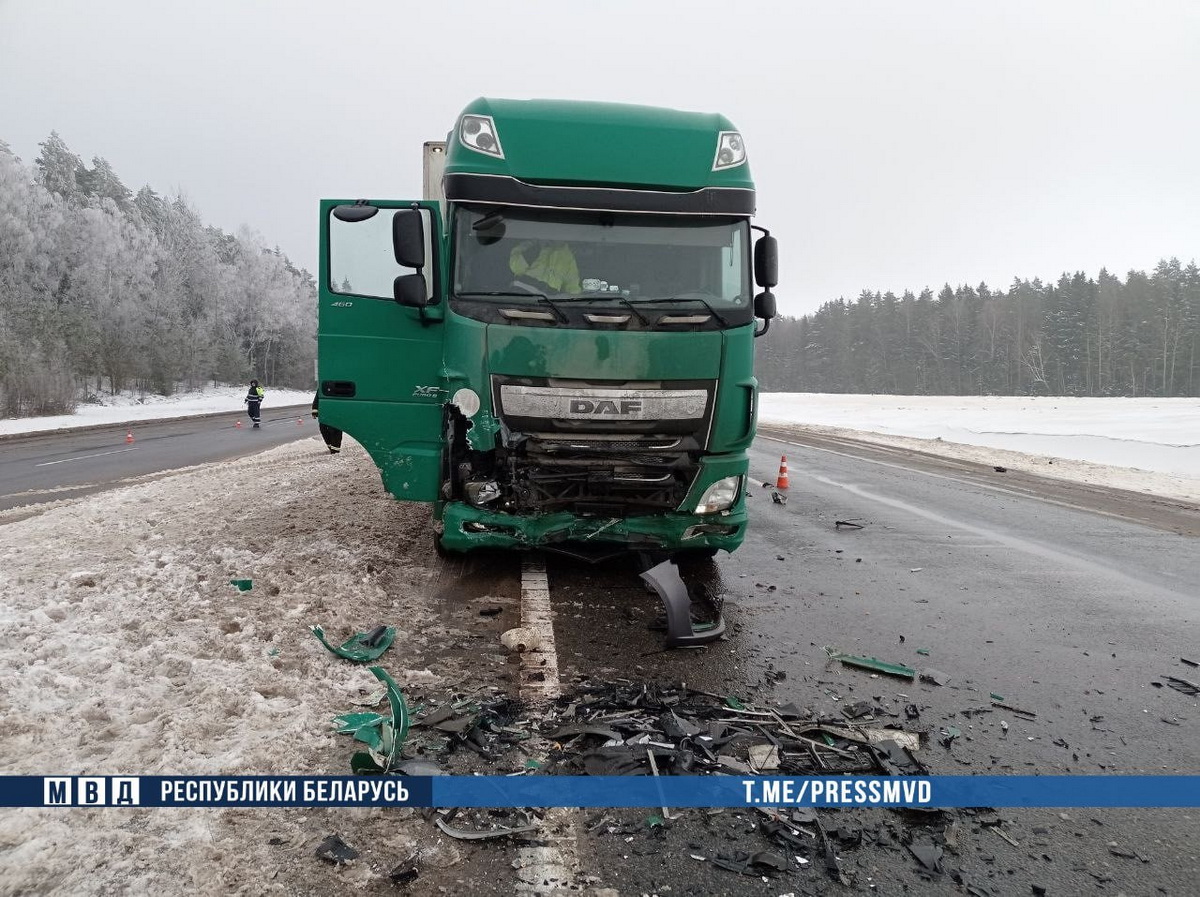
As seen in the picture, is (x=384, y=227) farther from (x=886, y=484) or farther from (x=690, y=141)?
(x=886, y=484)

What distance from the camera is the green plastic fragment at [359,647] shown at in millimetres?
3455

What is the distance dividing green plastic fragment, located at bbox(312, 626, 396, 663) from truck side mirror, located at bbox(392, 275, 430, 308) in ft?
7.70

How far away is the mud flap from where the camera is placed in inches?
153

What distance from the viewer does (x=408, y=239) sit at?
191 inches

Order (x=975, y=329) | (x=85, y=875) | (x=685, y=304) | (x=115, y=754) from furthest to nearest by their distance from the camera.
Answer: (x=975, y=329) → (x=685, y=304) → (x=115, y=754) → (x=85, y=875)

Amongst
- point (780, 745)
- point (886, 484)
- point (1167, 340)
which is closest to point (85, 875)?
point (780, 745)

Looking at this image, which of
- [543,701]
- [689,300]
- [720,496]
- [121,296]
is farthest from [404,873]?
[121,296]

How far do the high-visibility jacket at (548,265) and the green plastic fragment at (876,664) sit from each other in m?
2.92

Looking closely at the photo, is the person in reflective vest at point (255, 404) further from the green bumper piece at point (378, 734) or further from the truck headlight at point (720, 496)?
the green bumper piece at point (378, 734)

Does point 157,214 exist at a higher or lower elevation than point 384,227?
higher

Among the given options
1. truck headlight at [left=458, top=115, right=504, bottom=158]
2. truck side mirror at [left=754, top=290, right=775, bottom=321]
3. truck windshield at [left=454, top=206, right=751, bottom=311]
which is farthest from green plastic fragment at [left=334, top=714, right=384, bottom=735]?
truck side mirror at [left=754, top=290, right=775, bottom=321]

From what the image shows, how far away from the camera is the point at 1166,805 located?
2.46 meters

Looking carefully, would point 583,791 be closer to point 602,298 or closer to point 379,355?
point 602,298

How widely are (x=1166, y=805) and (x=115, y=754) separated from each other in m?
3.77
